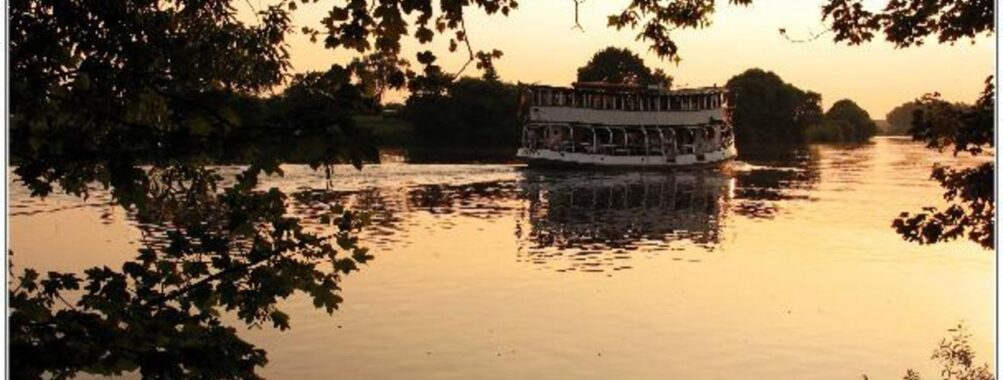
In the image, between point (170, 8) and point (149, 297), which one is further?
point (170, 8)

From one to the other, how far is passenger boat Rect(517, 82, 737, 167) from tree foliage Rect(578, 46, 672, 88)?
3030 centimetres

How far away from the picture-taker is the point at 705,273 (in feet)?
72.7

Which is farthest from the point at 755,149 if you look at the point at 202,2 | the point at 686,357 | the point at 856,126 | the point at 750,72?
the point at 202,2

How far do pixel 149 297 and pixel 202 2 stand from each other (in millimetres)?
2845

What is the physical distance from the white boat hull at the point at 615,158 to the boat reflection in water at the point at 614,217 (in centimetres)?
198

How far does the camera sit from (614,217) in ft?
109

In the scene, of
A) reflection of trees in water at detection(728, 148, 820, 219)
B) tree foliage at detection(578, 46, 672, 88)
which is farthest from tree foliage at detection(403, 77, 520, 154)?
reflection of trees in water at detection(728, 148, 820, 219)

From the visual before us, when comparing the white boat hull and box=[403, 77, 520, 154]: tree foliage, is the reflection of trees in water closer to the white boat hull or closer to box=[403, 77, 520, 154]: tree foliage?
the white boat hull

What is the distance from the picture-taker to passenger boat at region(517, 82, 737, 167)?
188ft

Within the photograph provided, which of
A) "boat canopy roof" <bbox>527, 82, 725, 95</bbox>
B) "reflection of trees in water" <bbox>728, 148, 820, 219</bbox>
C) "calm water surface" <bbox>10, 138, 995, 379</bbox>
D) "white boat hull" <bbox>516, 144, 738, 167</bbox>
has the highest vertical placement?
"boat canopy roof" <bbox>527, 82, 725, 95</bbox>

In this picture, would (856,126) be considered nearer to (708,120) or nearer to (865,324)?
(708,120)

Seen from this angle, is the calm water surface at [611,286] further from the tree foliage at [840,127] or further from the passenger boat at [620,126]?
the tree foliage at [840,127]

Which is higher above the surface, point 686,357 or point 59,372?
point 59,372

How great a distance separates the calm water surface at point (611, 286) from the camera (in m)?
14.0
